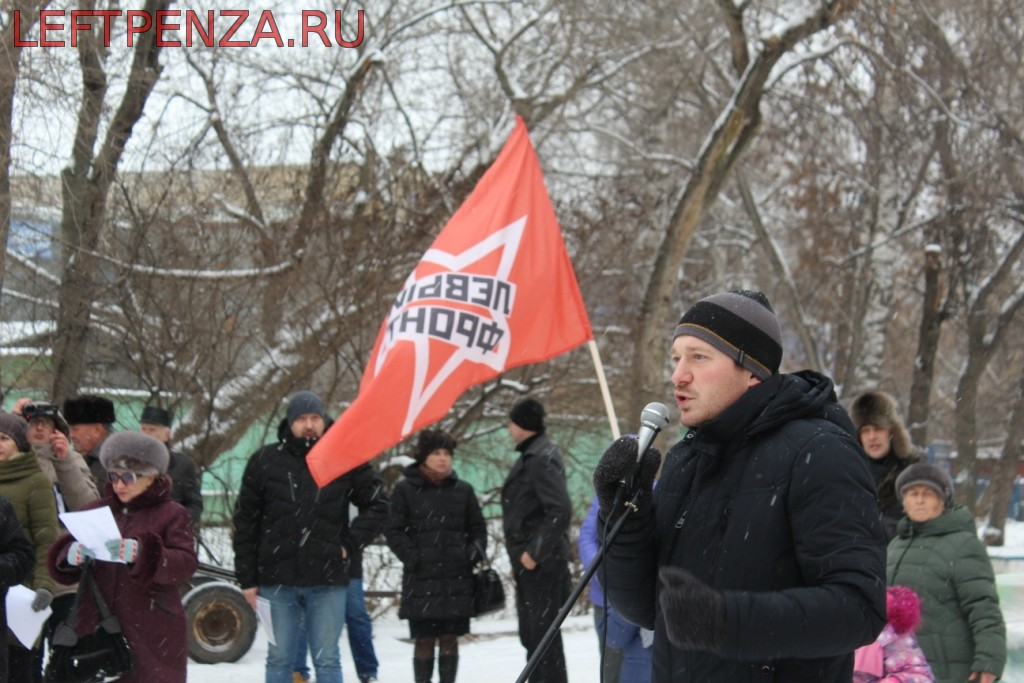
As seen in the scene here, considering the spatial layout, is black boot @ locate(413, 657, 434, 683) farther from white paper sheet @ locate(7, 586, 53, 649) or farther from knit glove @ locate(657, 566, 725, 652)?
knit glove @ locate(657, 566, 725, 652)

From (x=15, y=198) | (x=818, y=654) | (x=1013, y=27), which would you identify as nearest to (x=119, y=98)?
(x=15, y=198)

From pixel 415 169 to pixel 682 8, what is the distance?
22.8 feet

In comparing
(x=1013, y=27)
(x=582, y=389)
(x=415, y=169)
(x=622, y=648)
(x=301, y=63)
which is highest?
(x=1013, y=27)

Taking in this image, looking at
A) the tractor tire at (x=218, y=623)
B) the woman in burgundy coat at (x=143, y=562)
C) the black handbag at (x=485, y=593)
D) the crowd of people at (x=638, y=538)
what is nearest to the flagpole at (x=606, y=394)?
the crowd of people at (x=638, y=538)

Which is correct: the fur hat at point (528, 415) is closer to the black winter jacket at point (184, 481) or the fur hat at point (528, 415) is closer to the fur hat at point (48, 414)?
the black winter jacket at point (184, 481)

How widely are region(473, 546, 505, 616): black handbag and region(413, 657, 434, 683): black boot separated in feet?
1.47

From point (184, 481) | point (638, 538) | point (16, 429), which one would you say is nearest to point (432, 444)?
point (184, 481)

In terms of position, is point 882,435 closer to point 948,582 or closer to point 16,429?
point 948,582

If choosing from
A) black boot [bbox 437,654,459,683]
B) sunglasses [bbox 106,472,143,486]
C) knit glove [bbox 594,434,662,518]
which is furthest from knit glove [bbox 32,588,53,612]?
knit glove [bbox 594,434,662,518]

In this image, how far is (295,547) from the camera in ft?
22.7

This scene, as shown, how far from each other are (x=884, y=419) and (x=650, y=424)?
4.20 metres

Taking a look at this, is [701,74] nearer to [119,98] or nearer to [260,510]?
[119,98]

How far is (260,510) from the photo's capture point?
23.2ft

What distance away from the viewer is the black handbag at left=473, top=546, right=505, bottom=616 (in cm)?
743
